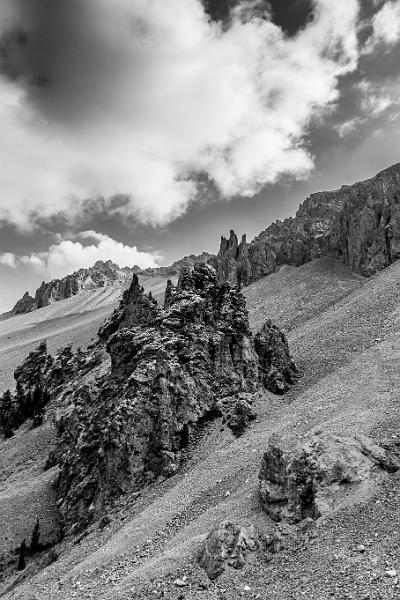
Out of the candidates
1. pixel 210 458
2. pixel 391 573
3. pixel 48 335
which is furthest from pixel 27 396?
pixel 48 335

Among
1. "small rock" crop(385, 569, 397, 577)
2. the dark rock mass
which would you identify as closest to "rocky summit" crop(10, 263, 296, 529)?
the dark rock mass

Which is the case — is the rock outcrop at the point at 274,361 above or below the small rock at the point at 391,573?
above

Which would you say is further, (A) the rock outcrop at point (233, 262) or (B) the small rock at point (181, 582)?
→ (A) the rock outcrop at point (233, 262)

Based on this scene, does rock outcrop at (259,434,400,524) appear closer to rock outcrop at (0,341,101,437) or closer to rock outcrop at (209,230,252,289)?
rock outcrop at (0,341,101,437)

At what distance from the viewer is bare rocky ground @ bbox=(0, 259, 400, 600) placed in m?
14.8

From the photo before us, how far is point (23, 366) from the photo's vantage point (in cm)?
7250

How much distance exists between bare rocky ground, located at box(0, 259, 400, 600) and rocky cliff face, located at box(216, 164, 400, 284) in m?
41.0

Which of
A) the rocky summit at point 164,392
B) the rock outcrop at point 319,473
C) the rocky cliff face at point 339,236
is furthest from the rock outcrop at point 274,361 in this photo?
the rocky cliff face at point 339,236

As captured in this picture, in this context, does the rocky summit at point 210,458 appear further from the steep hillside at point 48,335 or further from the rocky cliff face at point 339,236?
the steep hillside at point 48,335

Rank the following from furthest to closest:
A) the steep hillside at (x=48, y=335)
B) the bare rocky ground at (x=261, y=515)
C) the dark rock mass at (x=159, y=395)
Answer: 1. the steep hillside at (x=48, y=335)
2. the dark rock mass at (x=159, y=395)
3. the bare rocky ground at (x=261, y=515)

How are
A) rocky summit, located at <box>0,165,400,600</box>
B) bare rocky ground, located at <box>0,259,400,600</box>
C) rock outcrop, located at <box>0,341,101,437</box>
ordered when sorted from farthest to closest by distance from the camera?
rock outcrop, located at <box>0,341,101,437</box> < rocky summit, located at <box>0,165,400,600</box> < bare rocky ground, located at <box>0,259,400,600</box>

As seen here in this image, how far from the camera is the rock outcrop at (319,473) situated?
18.0 metres

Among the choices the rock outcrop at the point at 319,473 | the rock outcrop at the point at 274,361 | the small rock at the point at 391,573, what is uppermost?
the rock outcrop at the point at 274,361

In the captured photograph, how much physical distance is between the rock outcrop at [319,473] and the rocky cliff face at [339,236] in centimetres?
6966
